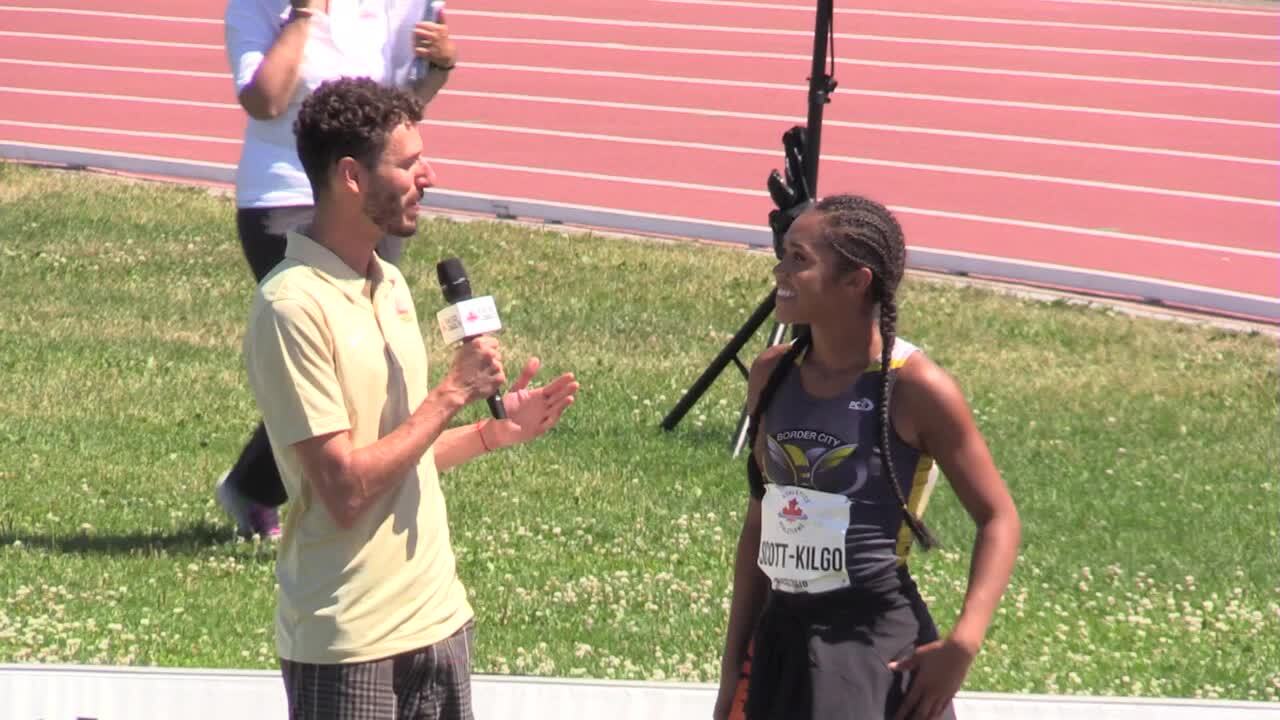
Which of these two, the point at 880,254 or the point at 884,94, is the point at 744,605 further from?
the point at 884,94

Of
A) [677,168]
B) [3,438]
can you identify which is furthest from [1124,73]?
[3,438]

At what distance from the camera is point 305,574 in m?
3.58

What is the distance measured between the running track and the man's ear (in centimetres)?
1095

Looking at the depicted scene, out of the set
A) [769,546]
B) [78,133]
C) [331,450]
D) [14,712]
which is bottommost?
[78,133]

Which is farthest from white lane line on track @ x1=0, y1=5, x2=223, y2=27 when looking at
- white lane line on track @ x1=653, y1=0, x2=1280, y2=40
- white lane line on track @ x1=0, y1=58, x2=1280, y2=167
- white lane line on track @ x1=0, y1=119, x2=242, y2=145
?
white lane line on track @ x1=653, y1=0, x2=1280, y2=40

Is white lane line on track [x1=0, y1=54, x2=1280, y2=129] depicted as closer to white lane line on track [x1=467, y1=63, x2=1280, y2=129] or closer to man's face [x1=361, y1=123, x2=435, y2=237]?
white lane line on track [x1=467, y1=63, x2=1280, y2=129]

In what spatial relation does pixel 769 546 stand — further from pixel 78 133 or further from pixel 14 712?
pixel 78 133

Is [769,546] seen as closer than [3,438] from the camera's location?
Yes

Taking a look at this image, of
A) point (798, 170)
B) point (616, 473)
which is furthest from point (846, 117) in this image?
point (798, 170)

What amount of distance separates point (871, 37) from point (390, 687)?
17.6 meters

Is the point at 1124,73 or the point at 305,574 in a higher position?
the point at 305,574

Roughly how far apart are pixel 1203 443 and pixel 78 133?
12.8 meters

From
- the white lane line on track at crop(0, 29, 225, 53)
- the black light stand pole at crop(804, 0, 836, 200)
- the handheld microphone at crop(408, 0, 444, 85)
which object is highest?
the handheld microphone at crop(408, 0, 444, 85)

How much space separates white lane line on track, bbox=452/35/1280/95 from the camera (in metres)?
18.6
